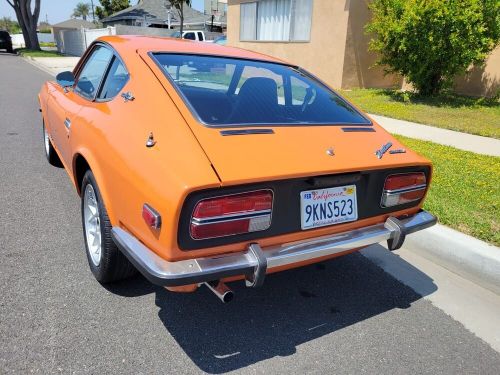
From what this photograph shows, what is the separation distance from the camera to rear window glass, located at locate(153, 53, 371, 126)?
2.59 m

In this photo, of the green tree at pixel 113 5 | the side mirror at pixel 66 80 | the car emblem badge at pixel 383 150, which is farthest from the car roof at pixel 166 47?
the green tree at pixel 113 5

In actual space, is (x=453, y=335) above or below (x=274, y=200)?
below

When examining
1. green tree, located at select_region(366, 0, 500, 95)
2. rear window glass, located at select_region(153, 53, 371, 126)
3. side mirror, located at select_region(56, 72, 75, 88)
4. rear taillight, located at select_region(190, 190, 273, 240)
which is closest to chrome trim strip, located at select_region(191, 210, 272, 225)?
rear taillight, located at select_region(190, 190, 273, 240)

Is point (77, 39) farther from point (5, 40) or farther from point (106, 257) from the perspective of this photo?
point (106, 257)

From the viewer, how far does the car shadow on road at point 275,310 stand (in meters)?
2.36

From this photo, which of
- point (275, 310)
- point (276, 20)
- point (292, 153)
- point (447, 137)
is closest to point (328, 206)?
point (292, 153)

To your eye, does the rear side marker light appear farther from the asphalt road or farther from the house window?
the house window

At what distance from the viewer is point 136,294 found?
2.76 meters

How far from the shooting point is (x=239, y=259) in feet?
6.70

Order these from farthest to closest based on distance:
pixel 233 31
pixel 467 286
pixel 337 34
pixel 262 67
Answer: pixel 233 31, pixel 337 34, pixel 262 67, pixel 467 286

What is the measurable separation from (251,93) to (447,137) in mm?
5430

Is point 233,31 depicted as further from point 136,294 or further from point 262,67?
point 136,294

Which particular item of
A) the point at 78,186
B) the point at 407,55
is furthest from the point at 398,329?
the point at 407,55

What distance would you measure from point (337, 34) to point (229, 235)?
37.8ft
